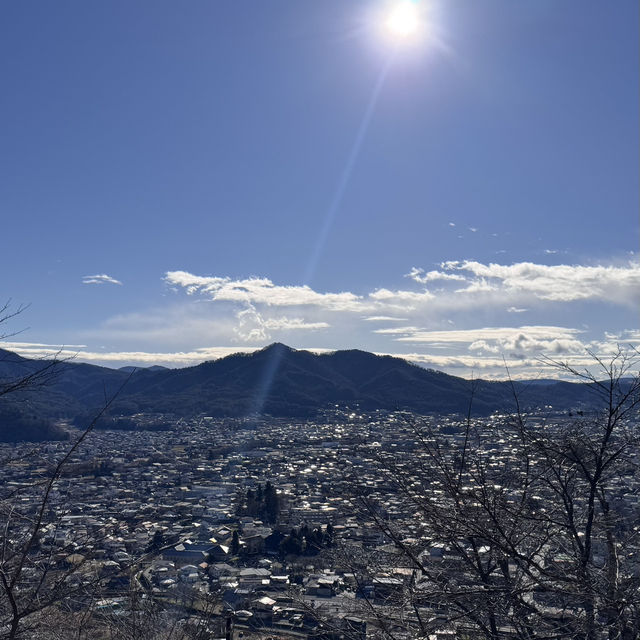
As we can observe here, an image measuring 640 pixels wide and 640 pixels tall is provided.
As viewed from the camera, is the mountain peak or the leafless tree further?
the mountain peak

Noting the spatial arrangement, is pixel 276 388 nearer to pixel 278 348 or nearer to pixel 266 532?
pixel 278 348

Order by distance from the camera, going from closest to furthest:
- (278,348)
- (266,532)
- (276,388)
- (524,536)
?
(524,536) → (266,532) → (276,388) → (278,348)

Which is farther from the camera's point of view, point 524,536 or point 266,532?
point 266,532

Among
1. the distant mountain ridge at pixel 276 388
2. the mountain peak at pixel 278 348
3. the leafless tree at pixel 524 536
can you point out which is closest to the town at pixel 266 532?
the leafless tree at pixel 524 536

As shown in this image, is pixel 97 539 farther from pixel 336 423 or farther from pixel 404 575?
pixel 336 423

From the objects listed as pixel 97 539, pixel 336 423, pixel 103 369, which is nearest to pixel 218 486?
pixel 97 539

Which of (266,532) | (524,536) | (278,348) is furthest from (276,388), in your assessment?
(524,536)

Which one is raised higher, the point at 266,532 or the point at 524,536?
the point at 524,536

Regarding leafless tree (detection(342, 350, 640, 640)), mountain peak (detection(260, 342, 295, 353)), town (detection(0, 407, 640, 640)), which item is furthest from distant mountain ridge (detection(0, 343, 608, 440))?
leafless tree (detection(342, 350, 640, 640))

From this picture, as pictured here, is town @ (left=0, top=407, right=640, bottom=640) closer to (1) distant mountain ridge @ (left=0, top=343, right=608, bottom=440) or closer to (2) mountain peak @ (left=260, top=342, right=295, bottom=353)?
(1) distant mountain ridge @ (left=0, top=343, right=608, bottom=440)
